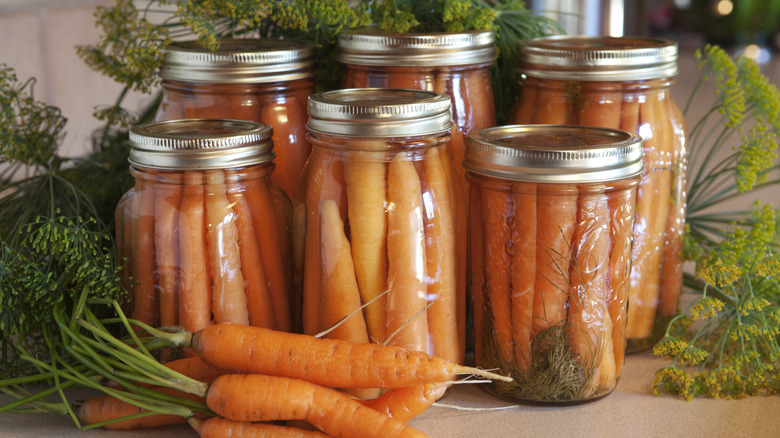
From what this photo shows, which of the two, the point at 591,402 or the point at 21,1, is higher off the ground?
the point at 21,1

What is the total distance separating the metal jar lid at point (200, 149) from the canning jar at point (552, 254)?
0.74 ft

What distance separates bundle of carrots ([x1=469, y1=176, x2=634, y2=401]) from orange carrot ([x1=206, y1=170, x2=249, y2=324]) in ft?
0.85

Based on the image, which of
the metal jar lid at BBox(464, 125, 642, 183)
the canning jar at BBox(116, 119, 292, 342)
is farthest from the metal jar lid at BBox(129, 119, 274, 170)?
the metal jar lid at BBox(464, 125, 642, 183)

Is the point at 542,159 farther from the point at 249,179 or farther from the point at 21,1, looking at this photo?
the point at 21,1

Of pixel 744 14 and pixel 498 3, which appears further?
pixel 744 14

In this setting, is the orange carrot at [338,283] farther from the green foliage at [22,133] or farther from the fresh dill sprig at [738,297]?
the green foliage at [22,133]

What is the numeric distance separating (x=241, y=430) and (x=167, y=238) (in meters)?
0.21

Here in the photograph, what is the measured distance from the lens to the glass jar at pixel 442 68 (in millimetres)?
906

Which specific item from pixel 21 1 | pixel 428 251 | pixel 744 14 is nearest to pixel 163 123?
pixel 428 251

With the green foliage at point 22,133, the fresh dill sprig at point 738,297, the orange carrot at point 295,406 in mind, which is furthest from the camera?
the green foliage at point 22,133

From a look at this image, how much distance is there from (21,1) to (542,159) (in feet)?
4.02

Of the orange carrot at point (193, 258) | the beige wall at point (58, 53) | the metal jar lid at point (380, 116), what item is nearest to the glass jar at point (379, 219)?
the metal jar lid at point (380, 116)

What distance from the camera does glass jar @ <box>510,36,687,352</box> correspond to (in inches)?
35.9

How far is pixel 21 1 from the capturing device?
153 cm
